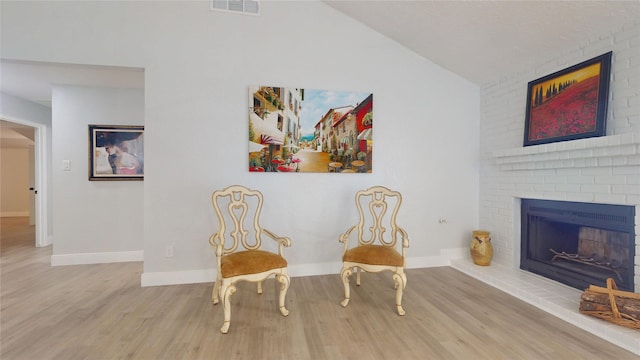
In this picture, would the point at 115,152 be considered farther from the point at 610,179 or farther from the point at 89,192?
the point at 610,179

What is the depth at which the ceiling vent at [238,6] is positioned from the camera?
309 centimetres

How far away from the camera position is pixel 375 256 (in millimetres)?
2461

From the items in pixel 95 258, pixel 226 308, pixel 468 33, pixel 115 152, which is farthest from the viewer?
pixel 115 152

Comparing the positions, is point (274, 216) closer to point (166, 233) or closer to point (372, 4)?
point (166, 233)

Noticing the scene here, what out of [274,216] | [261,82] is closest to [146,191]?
[274,216]

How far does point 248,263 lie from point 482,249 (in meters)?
2.74

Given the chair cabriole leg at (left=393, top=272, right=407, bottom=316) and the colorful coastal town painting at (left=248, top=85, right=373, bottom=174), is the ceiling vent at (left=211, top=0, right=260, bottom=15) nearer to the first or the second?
the colorful coastal town painting at (left=248, top=85, right=373, bottom=174)

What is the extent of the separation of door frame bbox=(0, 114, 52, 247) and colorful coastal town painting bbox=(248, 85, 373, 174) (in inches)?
156

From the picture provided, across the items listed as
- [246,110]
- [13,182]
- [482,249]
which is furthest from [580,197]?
[13,182]

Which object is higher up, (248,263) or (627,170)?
(627,170)

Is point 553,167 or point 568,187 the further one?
point 553,167

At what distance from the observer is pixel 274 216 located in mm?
3268

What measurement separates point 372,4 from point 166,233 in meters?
3.31

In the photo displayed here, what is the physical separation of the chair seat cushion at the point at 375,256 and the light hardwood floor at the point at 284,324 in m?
0.41
